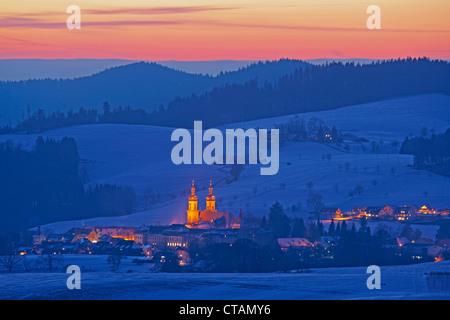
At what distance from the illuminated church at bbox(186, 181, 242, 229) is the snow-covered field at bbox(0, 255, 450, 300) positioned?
35.1 m

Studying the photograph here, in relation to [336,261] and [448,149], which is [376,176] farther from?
[336,261]

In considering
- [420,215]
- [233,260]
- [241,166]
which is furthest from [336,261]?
[241,166]

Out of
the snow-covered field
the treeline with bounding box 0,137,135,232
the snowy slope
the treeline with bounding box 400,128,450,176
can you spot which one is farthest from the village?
the treeline with bounding box 400,128,450,176

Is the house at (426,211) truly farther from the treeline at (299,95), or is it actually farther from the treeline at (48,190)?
the treeline at (299,95)

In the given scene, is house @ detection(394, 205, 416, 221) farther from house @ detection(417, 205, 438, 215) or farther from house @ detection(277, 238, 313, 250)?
house @ detection(277, 238, 313, 250)

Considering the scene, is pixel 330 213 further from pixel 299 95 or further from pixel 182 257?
pixel 299 95

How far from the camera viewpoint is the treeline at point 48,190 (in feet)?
311

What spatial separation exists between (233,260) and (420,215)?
29.5 m

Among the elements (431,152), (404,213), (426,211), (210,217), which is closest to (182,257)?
(210,217)

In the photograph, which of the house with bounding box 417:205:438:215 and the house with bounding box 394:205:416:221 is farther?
the house with bounding box 417:205:438:215

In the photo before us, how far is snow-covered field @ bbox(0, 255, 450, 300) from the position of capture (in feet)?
119

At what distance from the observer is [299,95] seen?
172625mm

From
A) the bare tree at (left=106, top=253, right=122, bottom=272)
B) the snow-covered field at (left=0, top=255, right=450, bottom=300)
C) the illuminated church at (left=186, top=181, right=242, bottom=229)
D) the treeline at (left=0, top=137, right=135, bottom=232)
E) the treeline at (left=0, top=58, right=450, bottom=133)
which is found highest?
the treeline at (left=0, top=58, right=450, bottom=133)

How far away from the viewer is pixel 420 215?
271 ft
